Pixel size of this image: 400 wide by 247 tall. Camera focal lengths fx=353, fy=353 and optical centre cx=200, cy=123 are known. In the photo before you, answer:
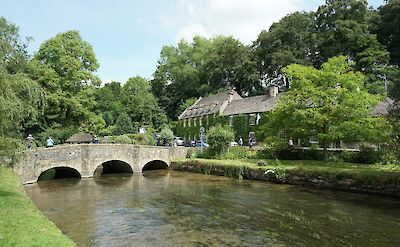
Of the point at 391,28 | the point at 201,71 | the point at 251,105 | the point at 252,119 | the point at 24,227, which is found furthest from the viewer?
the point at 201,71

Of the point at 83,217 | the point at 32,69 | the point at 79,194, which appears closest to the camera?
the point at 83,217

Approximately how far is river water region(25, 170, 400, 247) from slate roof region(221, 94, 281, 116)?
2261 centimetres

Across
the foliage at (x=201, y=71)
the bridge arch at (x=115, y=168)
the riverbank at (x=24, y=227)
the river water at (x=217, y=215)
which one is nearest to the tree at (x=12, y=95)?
the riverbank at (x=24, y=227)

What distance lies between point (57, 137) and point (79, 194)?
70.7 ft

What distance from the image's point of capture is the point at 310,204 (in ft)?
65.7

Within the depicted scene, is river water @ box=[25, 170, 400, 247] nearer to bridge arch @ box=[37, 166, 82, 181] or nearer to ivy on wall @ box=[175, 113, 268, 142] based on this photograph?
bridge arch @ box=[37, 166, 82, 181]

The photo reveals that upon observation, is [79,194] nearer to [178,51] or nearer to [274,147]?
[274,147]

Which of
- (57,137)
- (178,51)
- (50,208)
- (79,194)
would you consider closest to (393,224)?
(50,208)

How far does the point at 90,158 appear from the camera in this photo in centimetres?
3316

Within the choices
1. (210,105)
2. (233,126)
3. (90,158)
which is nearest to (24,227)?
(90,158)

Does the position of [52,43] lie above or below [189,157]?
above

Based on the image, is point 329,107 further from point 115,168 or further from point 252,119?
point 115,168

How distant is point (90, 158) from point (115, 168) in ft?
26.5

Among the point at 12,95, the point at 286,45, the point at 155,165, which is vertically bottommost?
the point at 155,165
